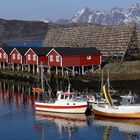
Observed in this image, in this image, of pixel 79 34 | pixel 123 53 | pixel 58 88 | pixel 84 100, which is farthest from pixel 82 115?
pixel 79 34

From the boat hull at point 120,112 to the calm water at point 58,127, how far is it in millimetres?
642

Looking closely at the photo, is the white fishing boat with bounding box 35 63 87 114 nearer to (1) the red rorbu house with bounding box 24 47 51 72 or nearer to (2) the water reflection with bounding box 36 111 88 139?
(2) the water reflection with bounding box 36 111 88 139

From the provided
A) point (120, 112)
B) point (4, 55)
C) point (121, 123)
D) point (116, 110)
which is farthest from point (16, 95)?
point (4, 55)

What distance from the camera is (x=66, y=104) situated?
5172 centimetres

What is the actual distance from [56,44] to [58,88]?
3653 cm

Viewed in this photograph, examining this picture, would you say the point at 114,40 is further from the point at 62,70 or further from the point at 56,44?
the point at 56,44

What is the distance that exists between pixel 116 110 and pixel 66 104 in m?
5.50

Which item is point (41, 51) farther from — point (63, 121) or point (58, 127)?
point (58, 127)

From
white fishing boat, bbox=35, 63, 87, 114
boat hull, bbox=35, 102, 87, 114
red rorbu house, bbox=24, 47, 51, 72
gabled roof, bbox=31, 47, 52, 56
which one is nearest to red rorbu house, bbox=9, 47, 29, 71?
red rorbu house, bbox=24, 47, 51, 72

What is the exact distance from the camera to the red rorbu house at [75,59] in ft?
254

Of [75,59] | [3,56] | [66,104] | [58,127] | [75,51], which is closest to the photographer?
[58,127]

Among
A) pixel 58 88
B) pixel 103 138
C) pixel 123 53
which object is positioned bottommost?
pixel 103 138

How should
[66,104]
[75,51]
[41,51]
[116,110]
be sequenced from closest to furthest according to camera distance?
[116,110] → [66,104] → [75,51] → [41,51]

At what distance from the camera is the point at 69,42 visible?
100m
